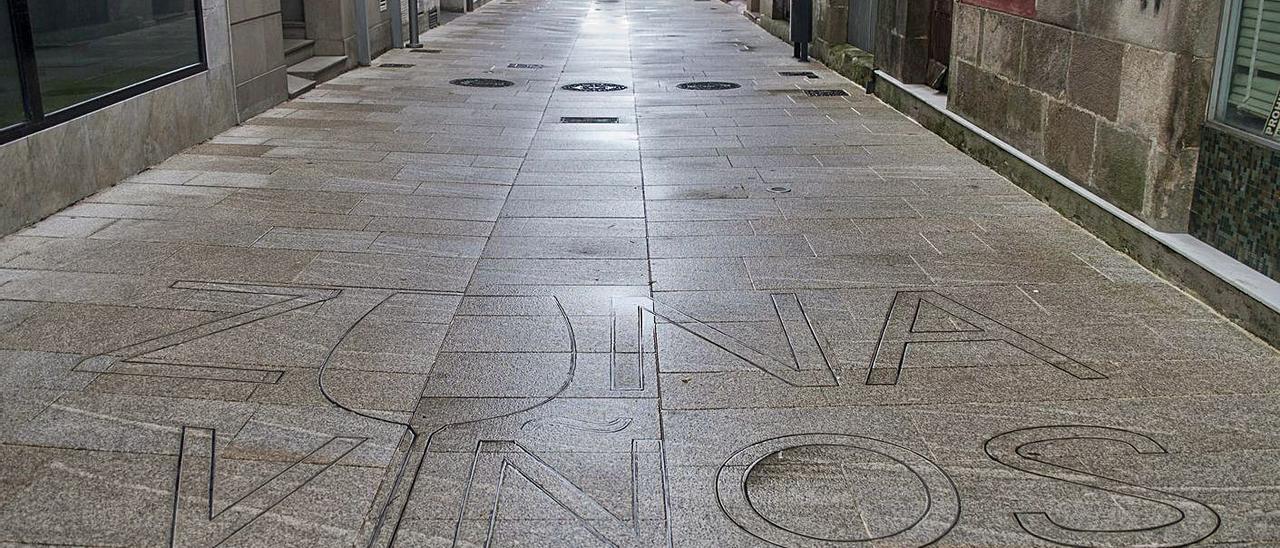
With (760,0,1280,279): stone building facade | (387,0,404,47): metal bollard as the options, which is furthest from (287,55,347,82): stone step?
(760,0,1280,279): stone building facade

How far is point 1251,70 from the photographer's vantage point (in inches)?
252

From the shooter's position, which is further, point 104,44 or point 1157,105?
point 104,44

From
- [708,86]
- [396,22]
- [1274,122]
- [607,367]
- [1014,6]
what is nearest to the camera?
[607,367]

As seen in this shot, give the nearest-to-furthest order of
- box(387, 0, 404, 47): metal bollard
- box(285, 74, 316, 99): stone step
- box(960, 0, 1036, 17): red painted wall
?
box(960, 0, 1036, 17): red painted wall, box(285, 74, 316, 99): stone step, box(387, 0, 404, 47): metal bollard

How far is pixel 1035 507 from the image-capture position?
4000 mm

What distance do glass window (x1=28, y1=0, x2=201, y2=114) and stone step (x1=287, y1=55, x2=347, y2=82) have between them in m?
3.91

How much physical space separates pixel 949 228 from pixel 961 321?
2.00 meters

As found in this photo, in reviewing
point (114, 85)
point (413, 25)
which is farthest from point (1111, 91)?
point (413, 25)

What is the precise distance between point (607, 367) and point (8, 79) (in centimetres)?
470

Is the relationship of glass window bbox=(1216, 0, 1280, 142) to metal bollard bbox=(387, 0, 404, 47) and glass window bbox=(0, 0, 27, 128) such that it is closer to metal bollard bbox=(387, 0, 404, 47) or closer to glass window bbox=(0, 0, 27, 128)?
glass window bbox=(0, 0, 27, 128)

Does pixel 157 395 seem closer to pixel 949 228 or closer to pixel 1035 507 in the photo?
pixel 1035 507

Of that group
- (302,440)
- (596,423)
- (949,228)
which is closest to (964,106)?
(949,228)

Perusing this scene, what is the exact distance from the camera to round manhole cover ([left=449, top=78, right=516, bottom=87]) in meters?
15.1

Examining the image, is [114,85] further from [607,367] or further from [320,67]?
[320,67]
